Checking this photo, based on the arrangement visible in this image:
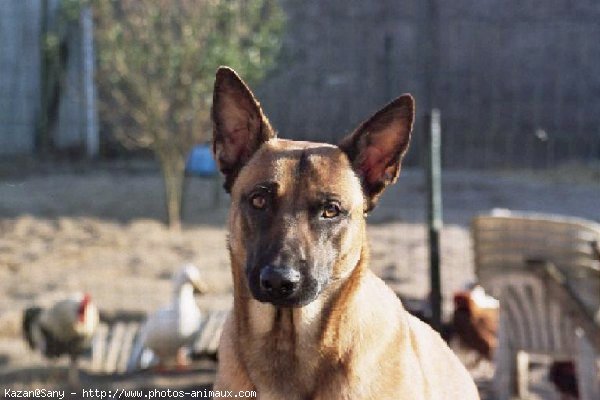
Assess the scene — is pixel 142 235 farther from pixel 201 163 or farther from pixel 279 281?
pixel 279 281

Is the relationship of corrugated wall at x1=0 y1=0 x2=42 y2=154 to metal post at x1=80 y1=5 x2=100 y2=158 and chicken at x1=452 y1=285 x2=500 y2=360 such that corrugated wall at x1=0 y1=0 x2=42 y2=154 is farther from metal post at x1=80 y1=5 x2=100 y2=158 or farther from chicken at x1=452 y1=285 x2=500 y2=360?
chicken at x1=452 y1=285 x2=500 y2=360

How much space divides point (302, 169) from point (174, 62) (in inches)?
267

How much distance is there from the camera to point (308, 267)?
8.30 feet

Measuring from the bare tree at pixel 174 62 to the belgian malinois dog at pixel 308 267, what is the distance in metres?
6.30

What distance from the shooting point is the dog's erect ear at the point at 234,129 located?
2842 mm

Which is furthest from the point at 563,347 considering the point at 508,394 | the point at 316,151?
the point at 316,151

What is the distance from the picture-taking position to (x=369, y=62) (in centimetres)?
1310

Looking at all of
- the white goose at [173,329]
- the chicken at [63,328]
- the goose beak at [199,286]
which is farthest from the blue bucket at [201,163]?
the chicken at [63,328]

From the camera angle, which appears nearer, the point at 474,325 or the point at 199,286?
the point at 474,325

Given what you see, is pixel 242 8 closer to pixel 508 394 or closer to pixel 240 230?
pixel 508 394

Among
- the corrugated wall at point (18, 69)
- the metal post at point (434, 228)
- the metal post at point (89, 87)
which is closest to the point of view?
the metal post at point (434, 228)

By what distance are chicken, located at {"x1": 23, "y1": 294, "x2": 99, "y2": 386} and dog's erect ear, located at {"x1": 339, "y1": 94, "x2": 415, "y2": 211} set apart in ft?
9.39

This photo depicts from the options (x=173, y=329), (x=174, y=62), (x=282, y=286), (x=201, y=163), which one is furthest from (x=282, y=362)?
(x=201, y=163)

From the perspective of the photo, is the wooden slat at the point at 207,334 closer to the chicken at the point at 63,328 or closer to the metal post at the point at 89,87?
the chicken at the point at 63,328
